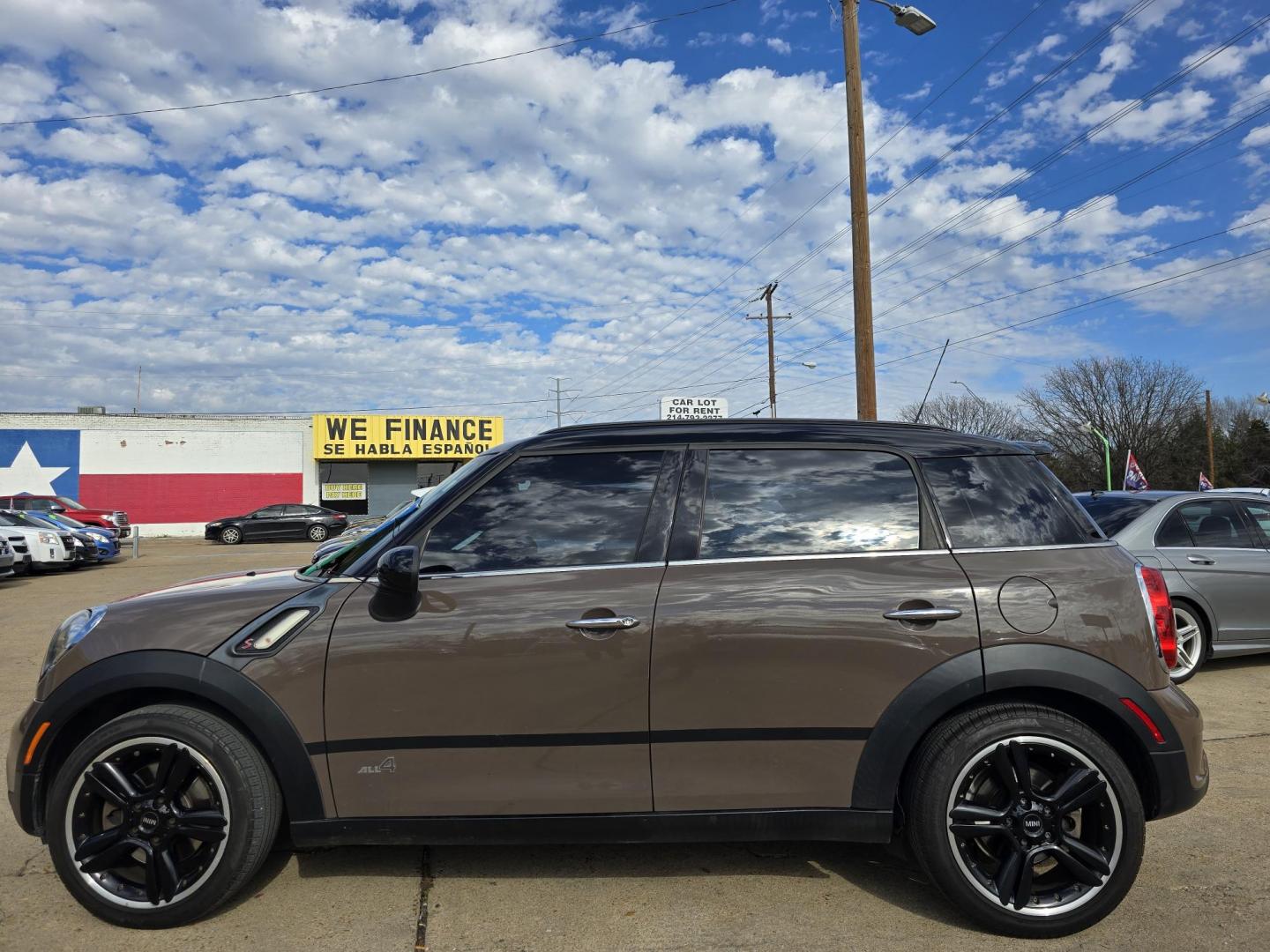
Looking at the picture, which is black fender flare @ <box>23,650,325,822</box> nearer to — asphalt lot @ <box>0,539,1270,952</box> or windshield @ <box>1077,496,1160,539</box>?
asphalt lot @ <box>0,539,1270,952</box>

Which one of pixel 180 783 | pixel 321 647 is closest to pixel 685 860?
pixel 321 647

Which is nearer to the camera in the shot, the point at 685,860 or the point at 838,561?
the point at 838,561

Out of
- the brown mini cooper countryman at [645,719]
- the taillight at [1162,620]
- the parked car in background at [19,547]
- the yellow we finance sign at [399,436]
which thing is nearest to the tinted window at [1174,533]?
the taillight at [1162,620]

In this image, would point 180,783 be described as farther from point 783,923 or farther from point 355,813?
A: point 783,923

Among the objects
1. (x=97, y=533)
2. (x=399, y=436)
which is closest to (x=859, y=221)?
(x=97, y=533)

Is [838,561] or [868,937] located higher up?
[838,561]

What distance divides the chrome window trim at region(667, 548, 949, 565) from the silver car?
451cm

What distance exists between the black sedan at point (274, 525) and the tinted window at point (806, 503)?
30970 millimetres

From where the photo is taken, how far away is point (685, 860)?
3482 millimetres

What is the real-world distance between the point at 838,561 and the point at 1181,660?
16.7 feet

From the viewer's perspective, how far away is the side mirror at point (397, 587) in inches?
111

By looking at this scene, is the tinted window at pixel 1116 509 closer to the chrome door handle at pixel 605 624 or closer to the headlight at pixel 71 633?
the chrome door handle at pixel 605 624

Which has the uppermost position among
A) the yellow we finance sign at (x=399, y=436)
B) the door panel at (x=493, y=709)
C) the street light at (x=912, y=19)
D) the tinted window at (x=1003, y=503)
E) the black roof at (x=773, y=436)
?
the street light at (x=912, y=19)

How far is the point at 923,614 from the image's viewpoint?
290 centimetres
